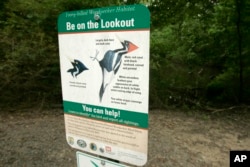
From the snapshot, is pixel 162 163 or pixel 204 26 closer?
pixel 162 163

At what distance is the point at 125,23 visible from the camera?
4.22 ft

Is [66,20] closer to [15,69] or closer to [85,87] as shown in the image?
[85,87]

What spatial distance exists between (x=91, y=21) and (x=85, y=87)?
1.13 feet

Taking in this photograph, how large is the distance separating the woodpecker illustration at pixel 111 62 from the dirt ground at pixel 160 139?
7.73 feet

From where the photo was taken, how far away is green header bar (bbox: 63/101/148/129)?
1.30 meters

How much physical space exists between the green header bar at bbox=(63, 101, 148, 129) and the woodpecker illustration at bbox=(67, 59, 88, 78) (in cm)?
17

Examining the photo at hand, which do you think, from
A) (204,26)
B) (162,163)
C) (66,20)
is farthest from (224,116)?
(66,20)

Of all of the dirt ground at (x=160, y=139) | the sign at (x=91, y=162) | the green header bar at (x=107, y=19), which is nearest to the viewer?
the green header bar at (x=107, y=19)

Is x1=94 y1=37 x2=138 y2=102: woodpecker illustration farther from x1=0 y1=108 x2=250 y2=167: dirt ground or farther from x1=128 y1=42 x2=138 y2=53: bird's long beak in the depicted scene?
x1=0 y1=108 x2=250 y2=167: dirt ground

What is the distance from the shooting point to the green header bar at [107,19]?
124cm

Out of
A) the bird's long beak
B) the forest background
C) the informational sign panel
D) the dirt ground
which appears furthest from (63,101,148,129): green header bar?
the forest background

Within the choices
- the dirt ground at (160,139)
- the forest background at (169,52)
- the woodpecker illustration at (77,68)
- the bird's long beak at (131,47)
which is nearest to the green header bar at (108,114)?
the woodpecker illustration at (77,68)

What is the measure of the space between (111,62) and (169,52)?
6244 mm

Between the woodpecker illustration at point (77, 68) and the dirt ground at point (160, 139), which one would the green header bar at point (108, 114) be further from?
the dirt ground at point (160, 139)
